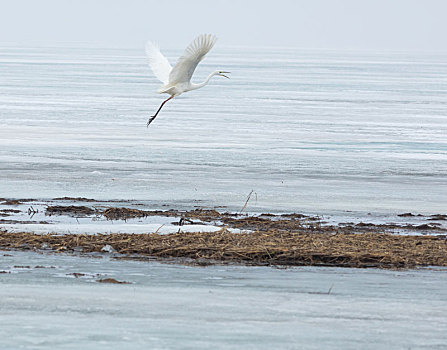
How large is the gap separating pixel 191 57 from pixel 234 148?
21.0 ft

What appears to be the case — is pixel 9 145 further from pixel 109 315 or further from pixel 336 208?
pixel 109 315

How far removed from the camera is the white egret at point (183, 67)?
14328 mm

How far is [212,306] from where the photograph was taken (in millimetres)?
7859

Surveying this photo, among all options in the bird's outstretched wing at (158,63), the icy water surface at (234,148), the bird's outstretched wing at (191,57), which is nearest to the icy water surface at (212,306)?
the icy water surface at (234,148)

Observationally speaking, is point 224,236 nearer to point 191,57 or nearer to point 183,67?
point 191,57

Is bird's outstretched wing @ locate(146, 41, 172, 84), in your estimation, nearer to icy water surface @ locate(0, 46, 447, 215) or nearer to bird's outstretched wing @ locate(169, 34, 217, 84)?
A: bird's outstretched wing @ locate(169, 34, 217, 84)

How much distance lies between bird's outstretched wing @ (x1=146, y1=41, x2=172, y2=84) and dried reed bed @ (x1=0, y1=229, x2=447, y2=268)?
665 cm

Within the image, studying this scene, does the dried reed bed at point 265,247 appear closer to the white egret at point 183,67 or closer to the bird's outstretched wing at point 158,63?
the white egret at point 183,67

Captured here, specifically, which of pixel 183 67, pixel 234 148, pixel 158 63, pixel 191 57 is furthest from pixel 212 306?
pixel 234 148

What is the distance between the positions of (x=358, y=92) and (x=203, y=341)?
36.0 meters

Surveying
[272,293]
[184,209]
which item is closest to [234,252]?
[272,293]

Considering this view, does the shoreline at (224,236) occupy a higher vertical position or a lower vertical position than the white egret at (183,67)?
lower

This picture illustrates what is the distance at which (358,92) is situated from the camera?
4206 cm

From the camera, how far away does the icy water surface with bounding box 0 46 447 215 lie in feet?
49.9
